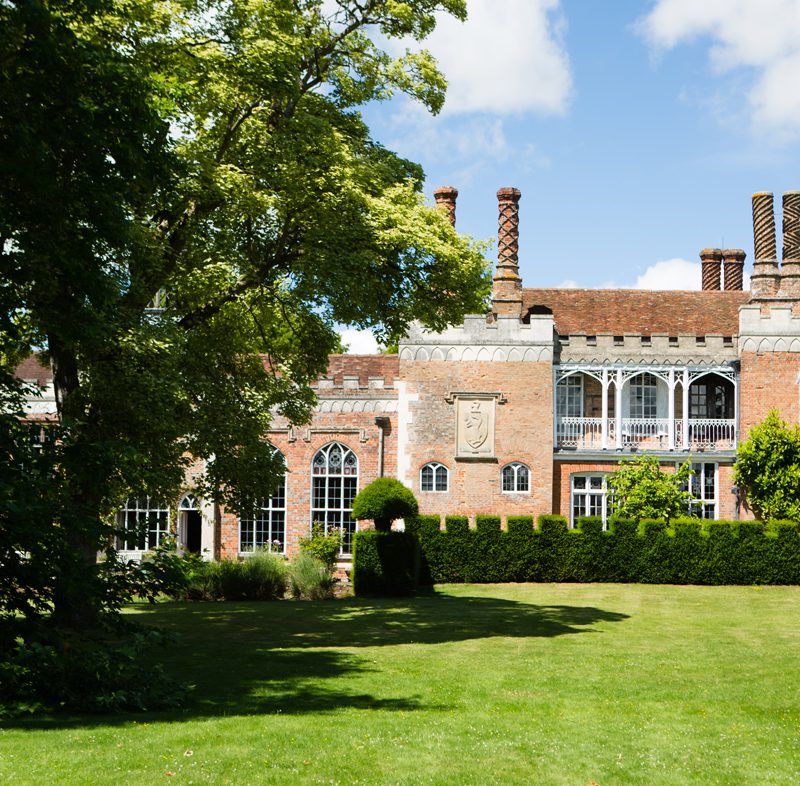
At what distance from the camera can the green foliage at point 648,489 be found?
28812 millimetres

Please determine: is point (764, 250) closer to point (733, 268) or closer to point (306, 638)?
point (733, 268)

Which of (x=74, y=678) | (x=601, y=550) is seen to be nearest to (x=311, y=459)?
(x=601, y=550)

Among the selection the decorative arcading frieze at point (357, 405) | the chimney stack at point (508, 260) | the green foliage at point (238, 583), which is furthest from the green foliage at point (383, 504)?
the chimney stack at point (508, 260)

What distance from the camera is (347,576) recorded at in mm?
29094

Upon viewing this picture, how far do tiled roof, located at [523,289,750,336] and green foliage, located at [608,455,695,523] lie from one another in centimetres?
435

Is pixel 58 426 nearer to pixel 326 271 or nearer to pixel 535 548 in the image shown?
pixel 326 271

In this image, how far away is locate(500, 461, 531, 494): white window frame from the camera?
2962cm

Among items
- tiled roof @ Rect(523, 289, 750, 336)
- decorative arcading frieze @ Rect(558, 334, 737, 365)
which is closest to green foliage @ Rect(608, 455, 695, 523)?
decorative arcading frieze @ Rect(558, 334, 737, 365)

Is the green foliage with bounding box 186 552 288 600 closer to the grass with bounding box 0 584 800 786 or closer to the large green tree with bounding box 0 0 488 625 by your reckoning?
the grass with bounding box 0 584 800 786

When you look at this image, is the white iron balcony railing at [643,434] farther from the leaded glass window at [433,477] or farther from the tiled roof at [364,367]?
the tiled roof at [364,367]

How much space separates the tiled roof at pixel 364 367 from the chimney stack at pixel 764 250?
11.4 meters

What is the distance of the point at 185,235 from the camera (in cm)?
1681

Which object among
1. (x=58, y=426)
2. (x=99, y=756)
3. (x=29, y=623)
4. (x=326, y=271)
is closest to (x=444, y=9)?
(x=326, y=271)

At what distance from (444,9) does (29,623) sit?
1348 cm
